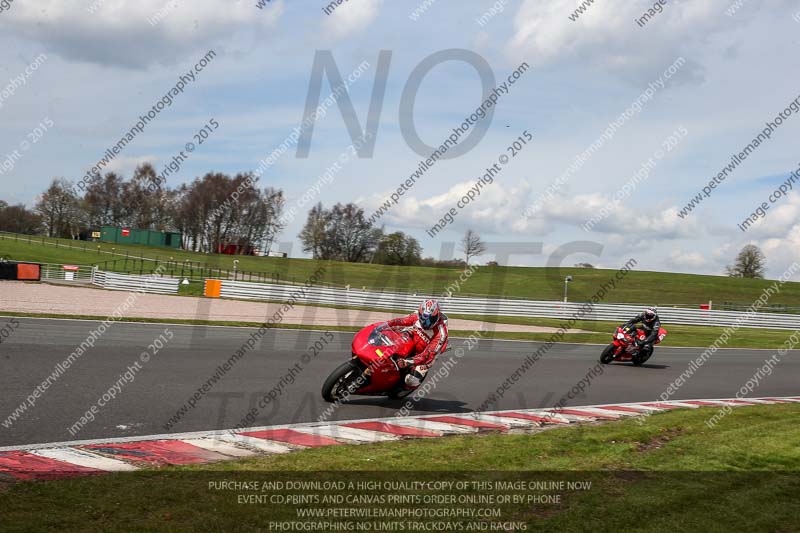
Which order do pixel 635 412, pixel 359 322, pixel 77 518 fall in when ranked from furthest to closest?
pixel 359 322, pixel 635 412, pixel 77 518

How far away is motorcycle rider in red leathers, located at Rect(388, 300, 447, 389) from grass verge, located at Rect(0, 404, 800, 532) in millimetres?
2156

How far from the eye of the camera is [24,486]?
17.7ft

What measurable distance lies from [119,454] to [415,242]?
191ft

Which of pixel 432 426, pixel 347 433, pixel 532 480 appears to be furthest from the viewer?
pixel 432 426

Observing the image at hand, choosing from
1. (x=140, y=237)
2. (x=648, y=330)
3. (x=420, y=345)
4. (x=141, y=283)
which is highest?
(x=140, y=237)

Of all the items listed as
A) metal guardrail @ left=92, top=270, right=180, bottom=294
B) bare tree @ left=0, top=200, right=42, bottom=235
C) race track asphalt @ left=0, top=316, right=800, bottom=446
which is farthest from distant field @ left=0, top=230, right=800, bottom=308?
race track asphalt @ left=0, top=316, right=800, bottom=446

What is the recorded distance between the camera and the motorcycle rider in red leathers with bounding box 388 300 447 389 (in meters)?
10.7

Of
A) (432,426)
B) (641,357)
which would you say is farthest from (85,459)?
(641,357)

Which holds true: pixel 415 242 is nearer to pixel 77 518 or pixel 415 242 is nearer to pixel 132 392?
pixel 132 392

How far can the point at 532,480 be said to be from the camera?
21.2 ft

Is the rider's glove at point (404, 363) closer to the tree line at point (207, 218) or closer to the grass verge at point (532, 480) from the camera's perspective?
the grass verge at point (532, 480)

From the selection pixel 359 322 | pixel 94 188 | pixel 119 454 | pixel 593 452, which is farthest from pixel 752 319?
pixel 94 188

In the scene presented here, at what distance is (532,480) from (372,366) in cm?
423

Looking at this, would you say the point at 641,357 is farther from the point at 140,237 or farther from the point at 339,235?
the point at 140,237
